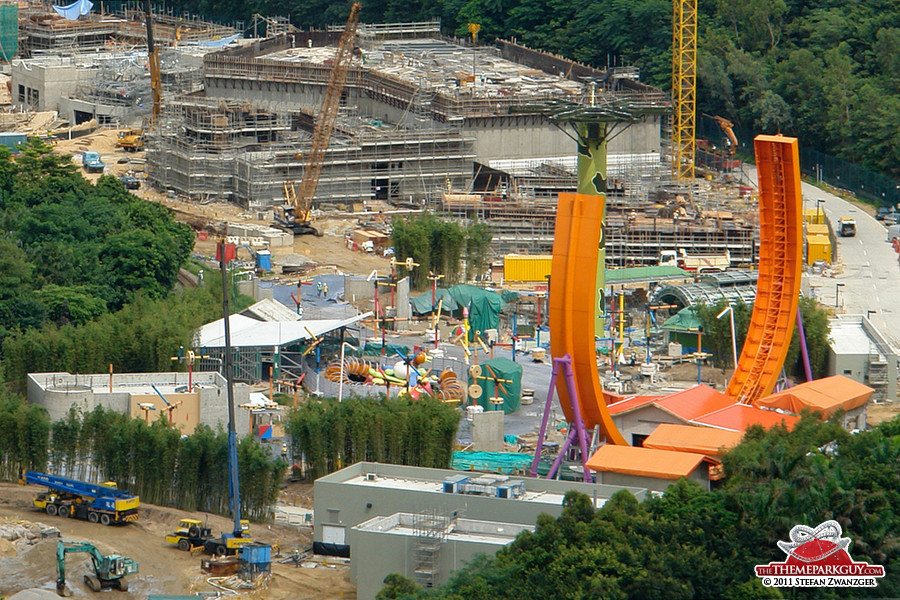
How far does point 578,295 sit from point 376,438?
7826 mm

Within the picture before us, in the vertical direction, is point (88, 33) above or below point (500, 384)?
above

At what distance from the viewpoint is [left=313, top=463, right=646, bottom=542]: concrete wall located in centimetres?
5025

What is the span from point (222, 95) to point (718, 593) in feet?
276

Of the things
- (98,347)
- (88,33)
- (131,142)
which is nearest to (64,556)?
(98,347)

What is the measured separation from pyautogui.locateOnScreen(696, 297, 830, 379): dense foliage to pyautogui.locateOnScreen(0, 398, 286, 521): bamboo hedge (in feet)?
76.4

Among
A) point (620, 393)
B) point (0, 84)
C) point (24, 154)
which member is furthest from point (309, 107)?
point (620, 393)

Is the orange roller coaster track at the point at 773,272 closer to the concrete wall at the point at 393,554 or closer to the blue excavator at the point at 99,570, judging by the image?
the concrete wall at the point at 393,554

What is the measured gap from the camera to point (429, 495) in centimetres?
5119

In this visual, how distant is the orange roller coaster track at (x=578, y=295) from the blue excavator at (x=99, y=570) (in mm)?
14936

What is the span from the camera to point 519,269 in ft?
292

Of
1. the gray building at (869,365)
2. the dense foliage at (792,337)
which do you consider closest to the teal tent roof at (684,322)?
the dense foliage at (792,337)

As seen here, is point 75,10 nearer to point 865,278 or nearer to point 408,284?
point 408,284

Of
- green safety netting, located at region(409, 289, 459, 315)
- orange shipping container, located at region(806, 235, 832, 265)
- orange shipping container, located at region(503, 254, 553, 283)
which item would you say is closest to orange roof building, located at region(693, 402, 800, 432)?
green safety netting, located at region(409, 289, 459, 315)

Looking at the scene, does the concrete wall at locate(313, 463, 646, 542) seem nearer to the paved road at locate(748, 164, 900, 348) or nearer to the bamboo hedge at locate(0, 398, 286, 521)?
the bamboo hedge at locate(0, 398, 286, 521)
